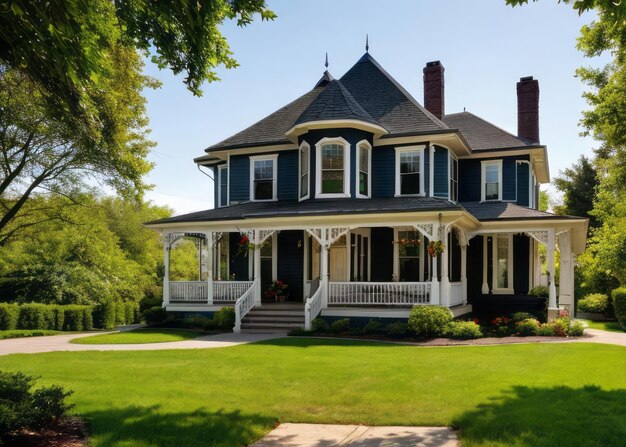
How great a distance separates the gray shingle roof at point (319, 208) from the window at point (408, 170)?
58 cm

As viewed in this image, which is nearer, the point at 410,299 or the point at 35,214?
the point at 410,299

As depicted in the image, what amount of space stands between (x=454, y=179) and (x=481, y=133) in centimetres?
357

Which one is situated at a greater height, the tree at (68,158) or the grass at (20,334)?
the tree at (68,158)

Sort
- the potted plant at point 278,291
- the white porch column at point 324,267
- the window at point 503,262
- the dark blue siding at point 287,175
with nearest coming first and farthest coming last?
the white porch column at point 324,267
the potted plant at point 278,291
the dark blue siding at point 287,175
the window at point 503,262

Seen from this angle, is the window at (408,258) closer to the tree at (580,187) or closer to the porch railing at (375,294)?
the porch railing at (375,294)

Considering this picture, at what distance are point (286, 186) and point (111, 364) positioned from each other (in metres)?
12.1

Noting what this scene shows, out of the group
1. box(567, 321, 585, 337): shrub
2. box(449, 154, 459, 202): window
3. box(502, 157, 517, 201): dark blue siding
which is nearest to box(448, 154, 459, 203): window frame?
box(449, 154, 459, 202): window

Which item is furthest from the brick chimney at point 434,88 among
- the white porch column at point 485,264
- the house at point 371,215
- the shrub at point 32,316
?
the shrub at point 32,316

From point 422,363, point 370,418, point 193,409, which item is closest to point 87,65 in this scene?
point 193,409

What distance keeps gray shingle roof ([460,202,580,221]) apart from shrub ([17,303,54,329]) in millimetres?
17009

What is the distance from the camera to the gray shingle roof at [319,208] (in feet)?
58.3

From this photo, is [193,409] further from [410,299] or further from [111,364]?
[410,299]

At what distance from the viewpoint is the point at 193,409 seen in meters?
7.66

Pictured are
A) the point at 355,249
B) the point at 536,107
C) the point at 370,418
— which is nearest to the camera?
the point at 370,418
